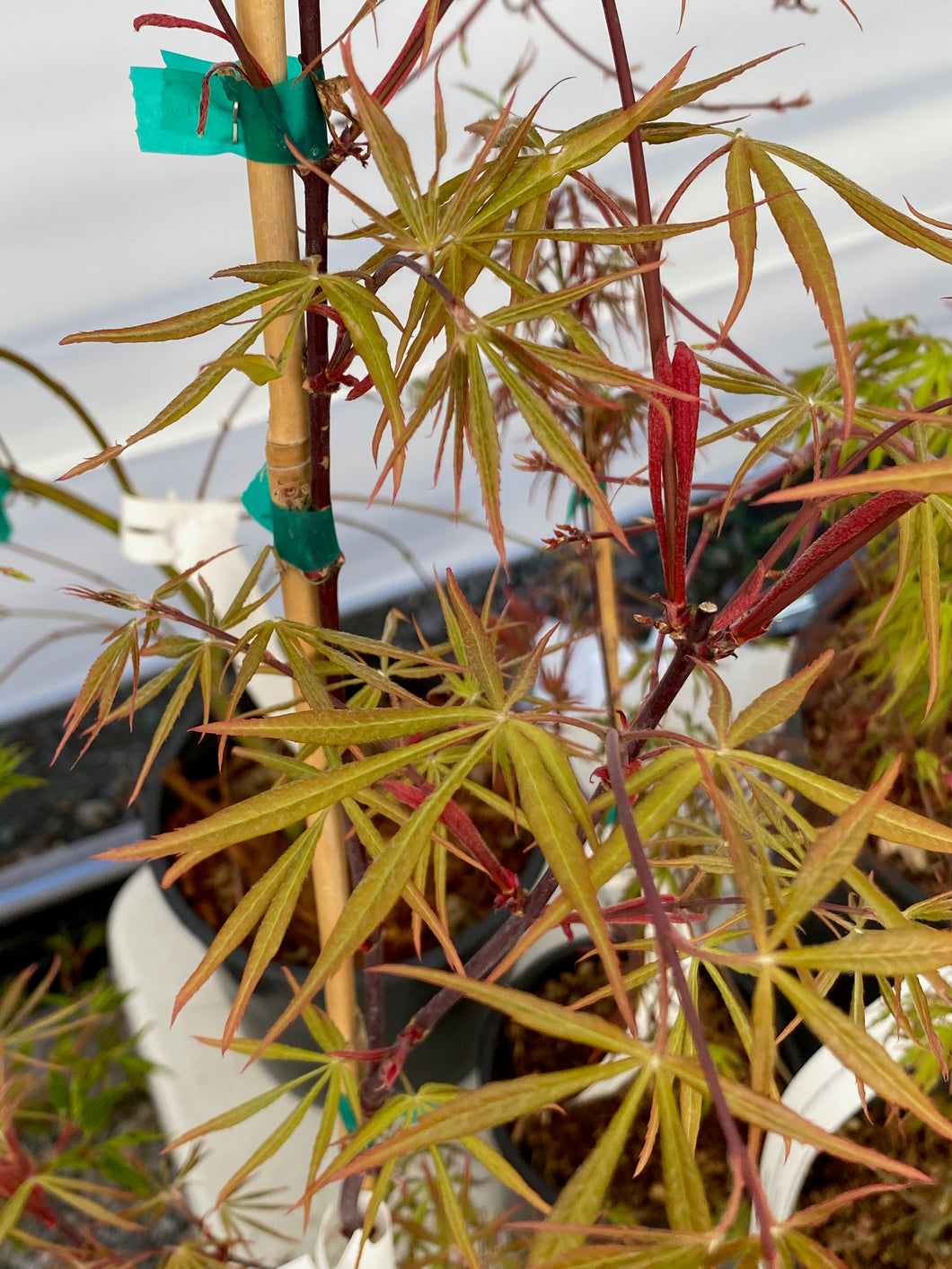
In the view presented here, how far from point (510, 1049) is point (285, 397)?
17.0 inches

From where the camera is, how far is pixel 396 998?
0.58m

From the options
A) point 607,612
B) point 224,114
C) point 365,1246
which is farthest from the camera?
point 607,612

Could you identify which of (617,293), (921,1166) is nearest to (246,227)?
(617,293)

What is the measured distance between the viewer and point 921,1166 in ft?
1.82

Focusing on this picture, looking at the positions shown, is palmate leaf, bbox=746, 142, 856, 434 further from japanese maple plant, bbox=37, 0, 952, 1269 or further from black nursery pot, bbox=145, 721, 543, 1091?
black nursery pot, bbox=145, 721, 543, 1091

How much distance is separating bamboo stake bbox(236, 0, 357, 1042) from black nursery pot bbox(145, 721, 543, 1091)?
180mm

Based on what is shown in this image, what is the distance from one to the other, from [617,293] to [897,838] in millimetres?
419

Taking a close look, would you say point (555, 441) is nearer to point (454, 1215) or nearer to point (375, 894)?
point (375, 894)

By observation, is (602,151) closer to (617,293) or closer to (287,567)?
(287,567)

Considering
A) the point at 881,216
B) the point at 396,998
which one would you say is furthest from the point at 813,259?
the point at 396,998

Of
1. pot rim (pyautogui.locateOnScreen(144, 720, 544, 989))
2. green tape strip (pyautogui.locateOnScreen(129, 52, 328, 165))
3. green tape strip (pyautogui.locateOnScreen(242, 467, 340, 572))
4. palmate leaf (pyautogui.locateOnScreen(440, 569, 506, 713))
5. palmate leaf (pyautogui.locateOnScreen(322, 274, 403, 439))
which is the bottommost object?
pot rim (pyautogui.locateOnScreen(144, 720, 544, 989))

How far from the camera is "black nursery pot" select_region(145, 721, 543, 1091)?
1.84ft

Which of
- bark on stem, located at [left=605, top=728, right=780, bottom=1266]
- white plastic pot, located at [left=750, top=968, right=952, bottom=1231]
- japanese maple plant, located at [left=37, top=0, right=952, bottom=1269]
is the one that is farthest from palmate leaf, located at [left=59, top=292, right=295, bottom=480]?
white plastic pot, located at [left=750, top=968, right=952, bottom=1231]

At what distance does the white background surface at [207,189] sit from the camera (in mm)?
565
